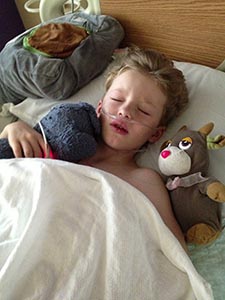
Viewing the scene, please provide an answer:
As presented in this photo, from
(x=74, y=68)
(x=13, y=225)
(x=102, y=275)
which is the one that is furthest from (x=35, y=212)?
(x=74, y=68)

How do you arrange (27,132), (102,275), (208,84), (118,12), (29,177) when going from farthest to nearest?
1. (118,12)
2. (208,84)
3. (27,132)
4. (29,177)
5. (102,275)

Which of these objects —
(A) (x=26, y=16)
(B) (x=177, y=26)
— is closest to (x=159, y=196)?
(B) (x=177, y=26)

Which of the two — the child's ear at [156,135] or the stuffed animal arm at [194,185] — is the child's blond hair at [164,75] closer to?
the child's ear at [156,135]

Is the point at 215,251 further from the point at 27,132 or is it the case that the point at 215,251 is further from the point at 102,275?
the point at 27,132

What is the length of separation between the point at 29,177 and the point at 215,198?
0.43 metres

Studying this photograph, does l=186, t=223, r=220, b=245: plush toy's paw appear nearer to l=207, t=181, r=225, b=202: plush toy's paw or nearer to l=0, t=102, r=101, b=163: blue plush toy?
l=207, t=181, r=225, b=202: plush toy's paw

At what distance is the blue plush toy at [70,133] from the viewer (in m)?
1.03

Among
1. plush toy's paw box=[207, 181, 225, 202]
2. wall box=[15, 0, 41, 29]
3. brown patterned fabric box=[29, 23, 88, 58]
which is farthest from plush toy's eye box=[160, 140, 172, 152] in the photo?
wall box=[15, 0, 41, 29]

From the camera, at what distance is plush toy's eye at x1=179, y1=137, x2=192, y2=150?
3.31 feet

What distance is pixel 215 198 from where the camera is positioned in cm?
93

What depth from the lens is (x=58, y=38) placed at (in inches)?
51.0

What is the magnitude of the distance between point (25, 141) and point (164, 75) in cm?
43

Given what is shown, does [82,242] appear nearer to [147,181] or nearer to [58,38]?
[147,181]

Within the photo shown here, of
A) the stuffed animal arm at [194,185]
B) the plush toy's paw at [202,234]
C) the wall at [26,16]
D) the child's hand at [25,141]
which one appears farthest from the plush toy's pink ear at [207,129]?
the wall at [26,16]
